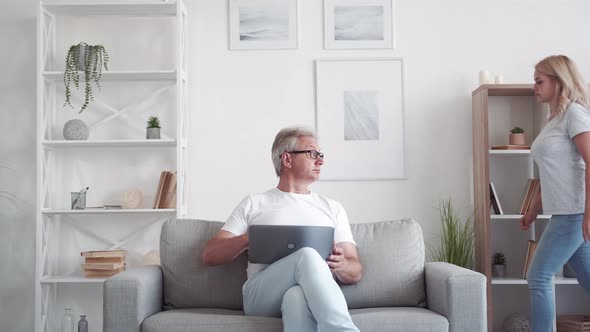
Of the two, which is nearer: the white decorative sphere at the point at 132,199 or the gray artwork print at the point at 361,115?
the white decorative sphere at the point at 132,199

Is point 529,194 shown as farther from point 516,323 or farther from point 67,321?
point 67,321

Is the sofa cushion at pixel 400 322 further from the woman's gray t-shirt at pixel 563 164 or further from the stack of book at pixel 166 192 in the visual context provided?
the stack of book at pixel 166 192

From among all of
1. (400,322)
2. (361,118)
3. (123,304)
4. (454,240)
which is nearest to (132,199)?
(361,118)

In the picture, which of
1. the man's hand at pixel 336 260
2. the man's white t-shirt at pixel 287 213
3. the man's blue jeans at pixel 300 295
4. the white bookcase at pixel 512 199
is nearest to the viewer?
the man's blue jeans at pixel 300 295

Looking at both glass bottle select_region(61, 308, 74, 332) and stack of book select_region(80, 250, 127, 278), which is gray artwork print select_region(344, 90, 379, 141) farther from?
glass bottle select_region(61, 308, 74, 332)

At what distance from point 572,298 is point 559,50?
155 cm

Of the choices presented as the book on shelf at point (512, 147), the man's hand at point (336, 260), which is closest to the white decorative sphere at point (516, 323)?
the book on shelf at point (512, 147)

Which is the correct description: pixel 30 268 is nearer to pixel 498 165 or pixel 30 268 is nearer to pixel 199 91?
pixel 199 91

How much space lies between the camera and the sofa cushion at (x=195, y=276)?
10.2ft

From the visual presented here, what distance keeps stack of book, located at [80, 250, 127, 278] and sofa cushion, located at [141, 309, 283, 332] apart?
1434mm

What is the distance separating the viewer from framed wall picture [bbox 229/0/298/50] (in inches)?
179

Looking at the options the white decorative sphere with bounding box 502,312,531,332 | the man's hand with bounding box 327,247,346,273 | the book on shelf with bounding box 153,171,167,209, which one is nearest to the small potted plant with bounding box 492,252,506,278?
the white decorative sphere with bounding box 502,312,531,332

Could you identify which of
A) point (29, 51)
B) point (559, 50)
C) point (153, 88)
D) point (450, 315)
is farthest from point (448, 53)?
point (29, 51)

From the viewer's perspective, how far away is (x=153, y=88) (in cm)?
454
